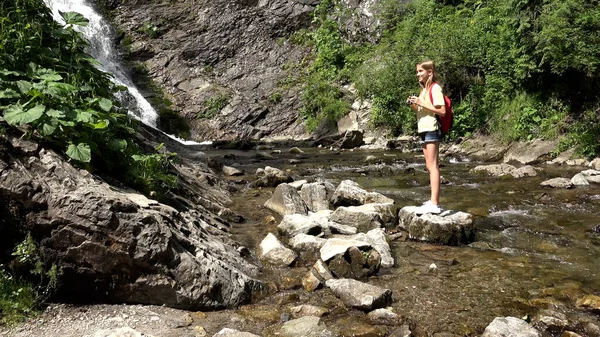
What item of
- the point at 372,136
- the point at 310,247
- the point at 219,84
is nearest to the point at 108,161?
the point at 310,247

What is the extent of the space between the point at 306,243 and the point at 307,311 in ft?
4.54

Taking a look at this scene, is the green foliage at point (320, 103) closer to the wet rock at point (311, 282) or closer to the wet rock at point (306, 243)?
the wet rock at point (306, 243)

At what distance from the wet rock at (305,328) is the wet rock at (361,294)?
43cm

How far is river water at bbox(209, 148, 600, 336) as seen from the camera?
357 centimetres

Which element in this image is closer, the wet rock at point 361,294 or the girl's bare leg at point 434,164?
the wet rock at point 361,294

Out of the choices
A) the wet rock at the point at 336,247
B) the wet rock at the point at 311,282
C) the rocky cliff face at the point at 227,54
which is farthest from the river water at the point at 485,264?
the rocky cliff face at the point at 227,54

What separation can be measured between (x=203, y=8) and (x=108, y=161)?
32774 millimetres

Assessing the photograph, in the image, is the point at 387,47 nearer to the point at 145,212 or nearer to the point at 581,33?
the point at 581,33

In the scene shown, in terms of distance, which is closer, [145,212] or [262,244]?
[145,212]

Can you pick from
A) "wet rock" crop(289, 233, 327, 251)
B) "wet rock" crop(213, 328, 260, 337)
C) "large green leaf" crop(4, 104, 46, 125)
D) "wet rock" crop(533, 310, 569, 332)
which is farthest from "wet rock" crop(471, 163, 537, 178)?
"large green leaf" crop(4, 104, 46, 125)

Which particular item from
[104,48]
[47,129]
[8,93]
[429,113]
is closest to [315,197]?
[429,113]

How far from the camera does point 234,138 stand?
25.8 meters

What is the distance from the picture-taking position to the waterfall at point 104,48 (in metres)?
27.6

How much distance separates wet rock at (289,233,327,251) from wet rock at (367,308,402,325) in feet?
4.72
